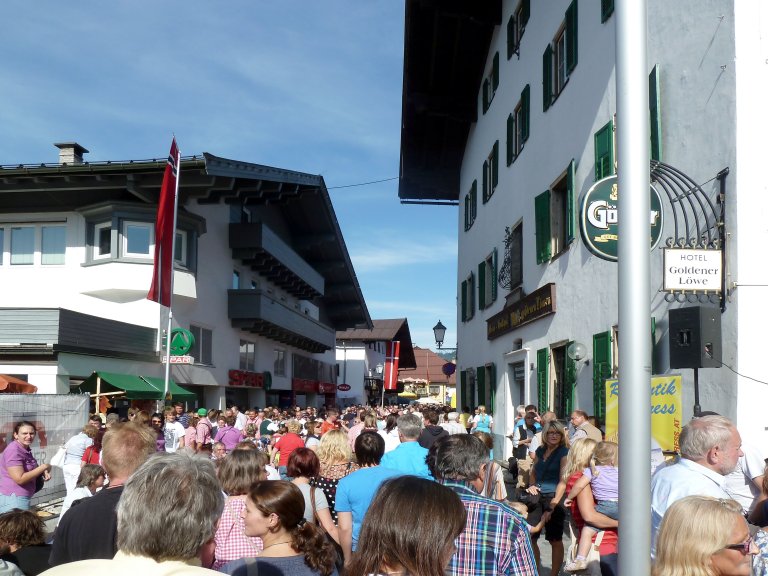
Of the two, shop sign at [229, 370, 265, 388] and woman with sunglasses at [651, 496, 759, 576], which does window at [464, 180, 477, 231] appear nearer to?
shop sign at [229, 370, 265, 388]

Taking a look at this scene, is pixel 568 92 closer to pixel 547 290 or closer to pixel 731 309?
pixel 547 290

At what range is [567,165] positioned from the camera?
14.4 metres

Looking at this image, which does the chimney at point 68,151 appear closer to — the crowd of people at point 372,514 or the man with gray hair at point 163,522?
the crowd of people at point 372,514

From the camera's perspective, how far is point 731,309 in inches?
336

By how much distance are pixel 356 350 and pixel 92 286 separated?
38353mm

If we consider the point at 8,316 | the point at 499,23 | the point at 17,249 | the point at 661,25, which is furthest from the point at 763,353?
the point at 17,249

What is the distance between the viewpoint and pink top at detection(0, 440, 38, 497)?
929 centimetres

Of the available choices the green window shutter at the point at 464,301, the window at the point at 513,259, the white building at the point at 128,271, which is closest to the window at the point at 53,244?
the white building at the point at 128,271

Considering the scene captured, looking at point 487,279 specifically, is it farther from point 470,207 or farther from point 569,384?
point 569,384

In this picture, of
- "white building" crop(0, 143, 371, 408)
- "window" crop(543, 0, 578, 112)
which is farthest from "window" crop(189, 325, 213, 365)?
"window" crop(543, 0, 578, 112)

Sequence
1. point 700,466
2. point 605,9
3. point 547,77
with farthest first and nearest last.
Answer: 1. point 547,77
2. point 605,9
3. point 700,466

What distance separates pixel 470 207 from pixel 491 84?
504 centimetres

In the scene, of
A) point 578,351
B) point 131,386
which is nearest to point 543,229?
point 578,351

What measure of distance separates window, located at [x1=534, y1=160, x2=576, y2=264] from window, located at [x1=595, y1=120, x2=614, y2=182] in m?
1.94
